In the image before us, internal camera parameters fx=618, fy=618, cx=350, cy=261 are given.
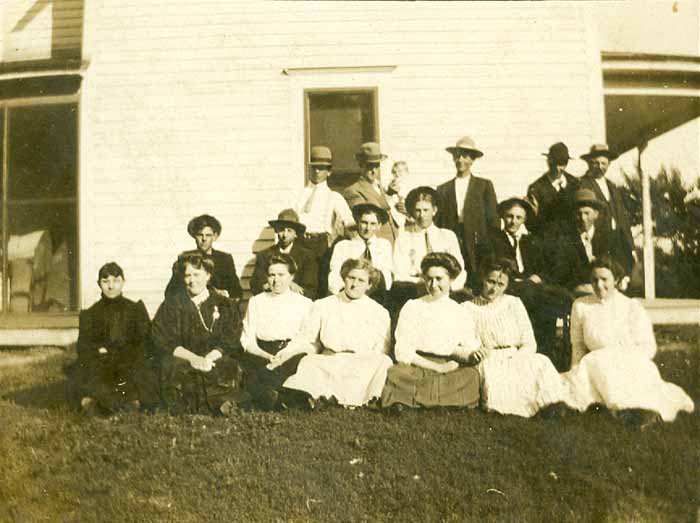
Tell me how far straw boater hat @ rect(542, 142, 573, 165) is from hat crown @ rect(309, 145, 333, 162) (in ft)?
5.43

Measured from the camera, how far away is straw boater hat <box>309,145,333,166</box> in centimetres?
453

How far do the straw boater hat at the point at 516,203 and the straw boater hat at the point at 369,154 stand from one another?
96cm

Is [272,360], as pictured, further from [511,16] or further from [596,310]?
[511,16]

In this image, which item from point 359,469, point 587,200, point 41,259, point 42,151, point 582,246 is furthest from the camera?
point 41,259

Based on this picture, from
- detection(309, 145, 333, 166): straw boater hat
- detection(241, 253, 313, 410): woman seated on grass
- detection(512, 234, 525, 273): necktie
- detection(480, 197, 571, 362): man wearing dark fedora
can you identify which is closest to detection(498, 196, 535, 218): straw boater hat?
detection(480, 197, 571, 362): man wearing dark fedora

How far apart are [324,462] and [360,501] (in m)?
0.28

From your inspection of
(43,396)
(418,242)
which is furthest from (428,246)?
(43,396)

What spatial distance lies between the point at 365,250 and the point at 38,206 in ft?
9.75

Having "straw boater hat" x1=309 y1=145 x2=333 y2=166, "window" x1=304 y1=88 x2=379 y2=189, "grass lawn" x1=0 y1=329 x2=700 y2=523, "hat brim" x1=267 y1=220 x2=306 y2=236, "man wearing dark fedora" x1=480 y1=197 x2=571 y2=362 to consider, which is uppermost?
"window" x1=304 y1=88 x2=379 y2=189

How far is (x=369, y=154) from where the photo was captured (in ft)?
14.8

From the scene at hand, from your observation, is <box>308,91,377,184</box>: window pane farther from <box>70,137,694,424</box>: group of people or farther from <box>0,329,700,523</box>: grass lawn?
<box>0,329,700,523</box>: grass lawn

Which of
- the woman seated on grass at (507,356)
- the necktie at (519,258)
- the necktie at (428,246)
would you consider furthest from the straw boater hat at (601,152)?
the necktie at (428,246)

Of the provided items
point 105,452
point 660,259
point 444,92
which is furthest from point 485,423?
point 444,92

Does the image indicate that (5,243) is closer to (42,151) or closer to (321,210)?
(42,151)
